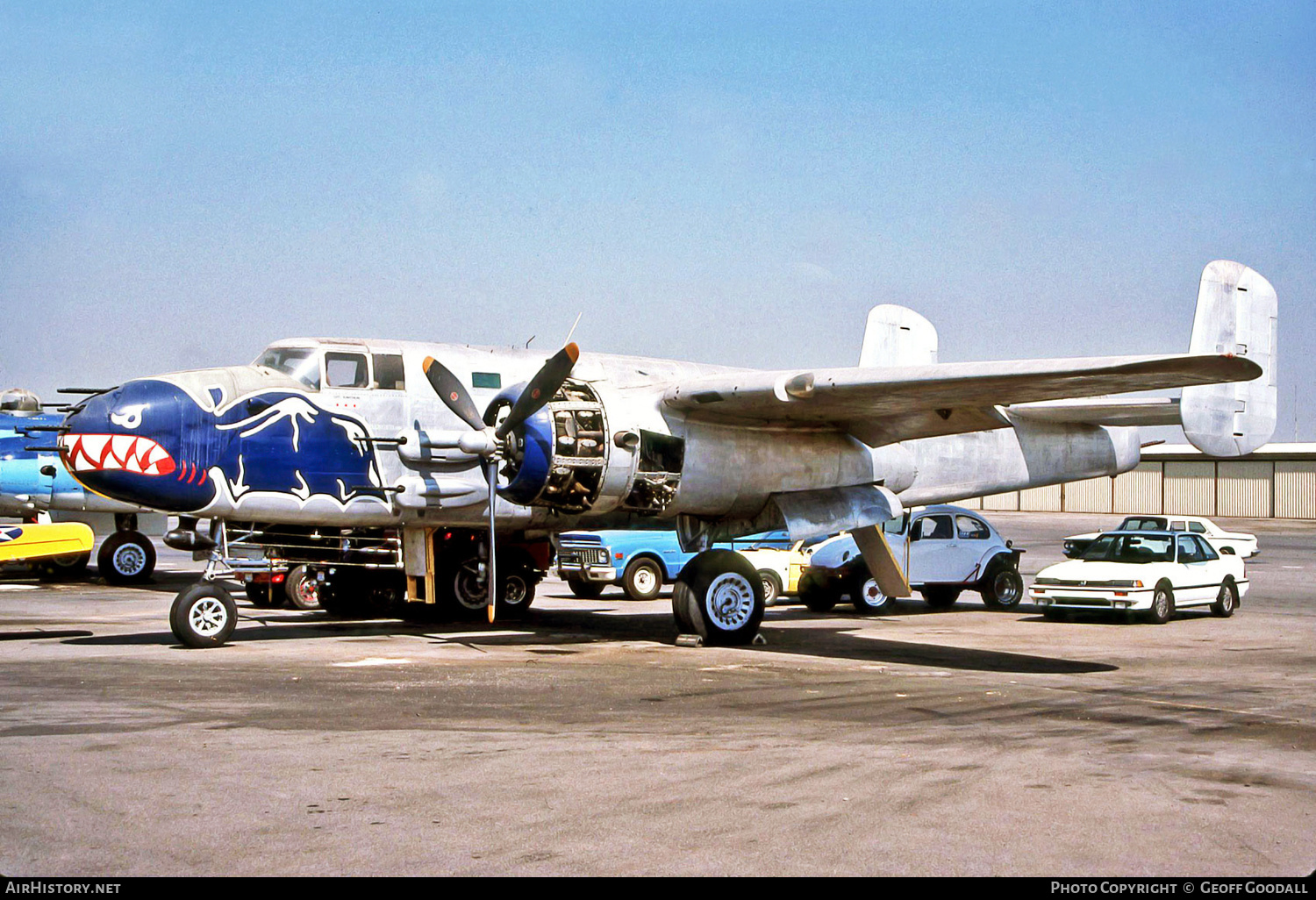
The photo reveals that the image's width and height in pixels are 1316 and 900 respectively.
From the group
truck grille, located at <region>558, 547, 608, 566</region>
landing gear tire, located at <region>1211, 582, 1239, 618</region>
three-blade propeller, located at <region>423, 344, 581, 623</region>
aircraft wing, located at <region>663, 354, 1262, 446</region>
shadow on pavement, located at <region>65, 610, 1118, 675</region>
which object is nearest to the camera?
aircraft wing, located at <region>663, 354, 1262, 446</region>

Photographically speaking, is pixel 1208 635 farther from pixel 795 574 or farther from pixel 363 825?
pixel 363 825

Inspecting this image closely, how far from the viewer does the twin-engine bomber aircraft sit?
598 inches

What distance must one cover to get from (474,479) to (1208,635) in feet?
37.9

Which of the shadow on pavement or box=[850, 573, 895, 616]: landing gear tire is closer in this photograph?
the shadow on pavement

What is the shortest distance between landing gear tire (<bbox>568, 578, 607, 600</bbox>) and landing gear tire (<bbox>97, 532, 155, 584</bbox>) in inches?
442

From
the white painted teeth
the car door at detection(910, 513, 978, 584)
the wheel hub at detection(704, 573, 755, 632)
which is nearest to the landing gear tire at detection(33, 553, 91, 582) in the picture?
the white painted teeth

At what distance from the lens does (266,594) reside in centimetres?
2220

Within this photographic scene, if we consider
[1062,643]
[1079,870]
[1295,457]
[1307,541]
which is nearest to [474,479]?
[1062,643]

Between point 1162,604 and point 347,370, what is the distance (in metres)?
14.0

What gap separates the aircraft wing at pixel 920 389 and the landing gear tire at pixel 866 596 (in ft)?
18.9

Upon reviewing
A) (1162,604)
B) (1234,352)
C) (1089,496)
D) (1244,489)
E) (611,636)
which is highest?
(1234,352)

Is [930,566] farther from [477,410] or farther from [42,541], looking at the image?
[42,541]

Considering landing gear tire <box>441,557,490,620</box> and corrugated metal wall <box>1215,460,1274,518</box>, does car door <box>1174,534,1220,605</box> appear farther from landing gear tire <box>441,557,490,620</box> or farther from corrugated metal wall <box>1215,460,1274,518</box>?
corrugated metal wall <box>1215,460,1274,518</box>

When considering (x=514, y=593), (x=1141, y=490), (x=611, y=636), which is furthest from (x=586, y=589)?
(x=1141, y=490)
